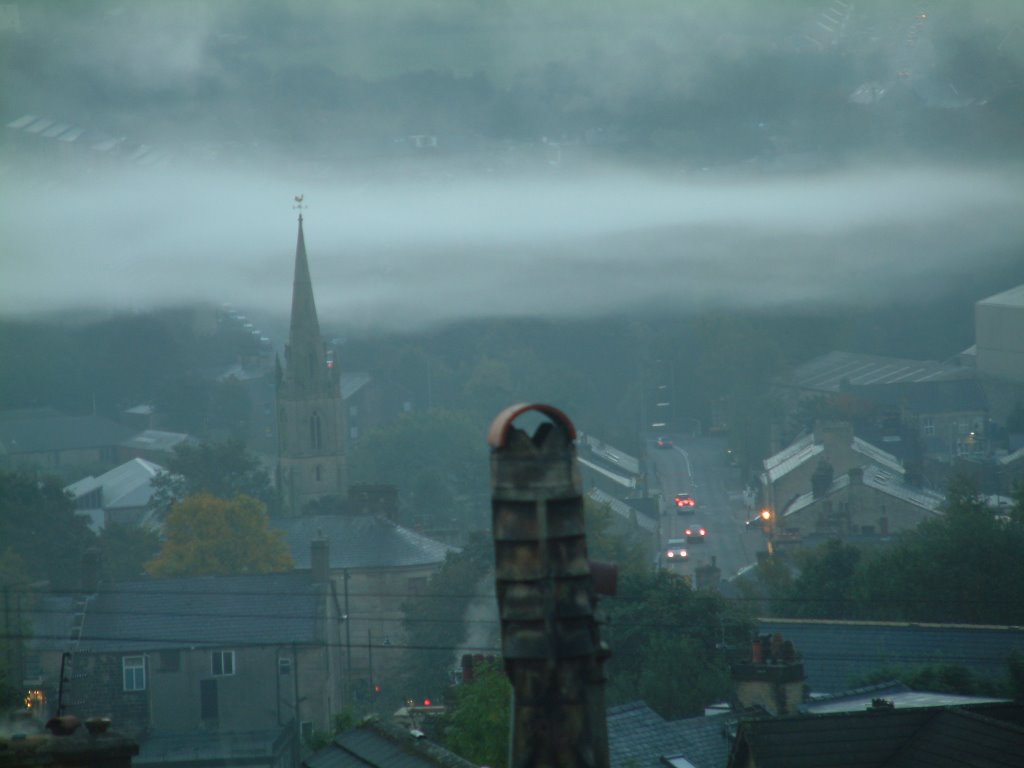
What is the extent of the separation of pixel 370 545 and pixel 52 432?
74.9m

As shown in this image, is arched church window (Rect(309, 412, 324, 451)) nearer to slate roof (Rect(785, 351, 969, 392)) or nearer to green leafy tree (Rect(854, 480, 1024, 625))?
slate roof (Rect(785, 351, 969, 392))

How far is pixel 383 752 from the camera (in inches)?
945

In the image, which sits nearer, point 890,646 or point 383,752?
point 383,752

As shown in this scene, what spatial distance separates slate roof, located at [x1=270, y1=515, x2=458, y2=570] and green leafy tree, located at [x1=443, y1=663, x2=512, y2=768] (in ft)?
170

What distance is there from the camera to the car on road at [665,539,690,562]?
9712 centimetres

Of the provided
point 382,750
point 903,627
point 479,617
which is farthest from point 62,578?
point 382,750

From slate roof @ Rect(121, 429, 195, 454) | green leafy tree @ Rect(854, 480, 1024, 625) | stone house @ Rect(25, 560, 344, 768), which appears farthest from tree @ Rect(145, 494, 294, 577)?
slate roof @ Rect(121, 429, 195, 454)

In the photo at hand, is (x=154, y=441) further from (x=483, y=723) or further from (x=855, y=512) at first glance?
(x=483, y=723)

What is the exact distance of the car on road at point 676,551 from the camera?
319 ft

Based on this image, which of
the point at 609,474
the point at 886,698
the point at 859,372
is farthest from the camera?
the point at 859,372

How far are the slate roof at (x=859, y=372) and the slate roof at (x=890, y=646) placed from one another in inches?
3723

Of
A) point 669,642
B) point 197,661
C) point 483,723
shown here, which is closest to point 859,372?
point 197,661

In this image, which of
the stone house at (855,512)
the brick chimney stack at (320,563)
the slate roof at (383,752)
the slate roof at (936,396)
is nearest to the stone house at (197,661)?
the brick chimney stack at (320,563)

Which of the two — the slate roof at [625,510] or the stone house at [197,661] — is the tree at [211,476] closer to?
the slate roof at [625,510]
